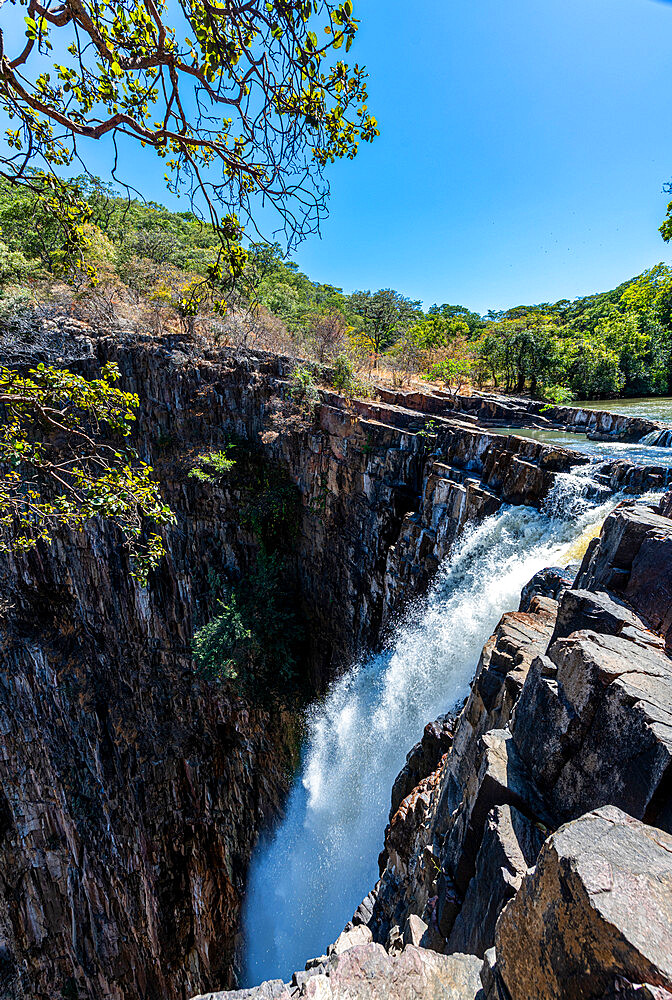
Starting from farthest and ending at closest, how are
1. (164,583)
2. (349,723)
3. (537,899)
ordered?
(164,583)
(349,723)
(537,899)

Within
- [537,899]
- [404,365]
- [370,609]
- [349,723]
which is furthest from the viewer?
[404,365]

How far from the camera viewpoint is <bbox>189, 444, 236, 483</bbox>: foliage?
46.8ft

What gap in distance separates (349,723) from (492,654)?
730cm

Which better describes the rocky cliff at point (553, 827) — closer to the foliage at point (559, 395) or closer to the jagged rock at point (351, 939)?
the jagged rock at point (351, 939)

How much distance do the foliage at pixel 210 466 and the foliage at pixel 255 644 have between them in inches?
157

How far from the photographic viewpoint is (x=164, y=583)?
15148mm

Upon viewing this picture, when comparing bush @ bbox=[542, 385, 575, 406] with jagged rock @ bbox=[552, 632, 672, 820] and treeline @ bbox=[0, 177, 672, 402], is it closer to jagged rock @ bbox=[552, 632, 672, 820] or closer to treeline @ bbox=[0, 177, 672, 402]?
treeline @ bbox=[0, 177, 672, 402]

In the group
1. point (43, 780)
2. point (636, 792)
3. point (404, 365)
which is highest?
point (404, 365)

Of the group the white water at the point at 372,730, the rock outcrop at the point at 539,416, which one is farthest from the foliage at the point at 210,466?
the white water at the point at 372,730

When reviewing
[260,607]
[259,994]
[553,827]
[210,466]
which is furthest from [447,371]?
[259,994]

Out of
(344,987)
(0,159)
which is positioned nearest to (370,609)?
(344,987)

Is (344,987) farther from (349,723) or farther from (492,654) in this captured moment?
(349,723)

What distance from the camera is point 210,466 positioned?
14898 millimetres

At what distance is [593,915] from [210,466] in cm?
1482
